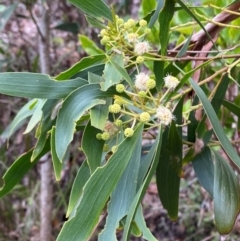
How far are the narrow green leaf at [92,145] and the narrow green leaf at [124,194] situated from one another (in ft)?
0.14

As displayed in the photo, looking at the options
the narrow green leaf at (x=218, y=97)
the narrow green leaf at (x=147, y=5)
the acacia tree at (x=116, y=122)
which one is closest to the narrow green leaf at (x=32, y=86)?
the acacia tree at (x=116, y=122)

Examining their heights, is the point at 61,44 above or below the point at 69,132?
above

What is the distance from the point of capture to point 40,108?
669 mm

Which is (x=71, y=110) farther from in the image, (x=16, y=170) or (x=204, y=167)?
(x=204, y=167)

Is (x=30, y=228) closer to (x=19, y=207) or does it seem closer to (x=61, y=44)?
(x=19, y=207)

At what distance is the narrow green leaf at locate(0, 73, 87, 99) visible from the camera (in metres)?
0.55

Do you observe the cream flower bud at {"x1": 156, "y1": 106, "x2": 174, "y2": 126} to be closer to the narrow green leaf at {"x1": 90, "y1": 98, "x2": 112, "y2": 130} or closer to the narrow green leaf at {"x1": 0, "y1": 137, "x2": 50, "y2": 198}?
the narrow green leaf at {"x1": 90, "y1": 98, "x2": 112, "y2": 130}

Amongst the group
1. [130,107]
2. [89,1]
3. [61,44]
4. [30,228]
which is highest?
[61,44]

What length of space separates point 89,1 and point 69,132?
0.19 meters

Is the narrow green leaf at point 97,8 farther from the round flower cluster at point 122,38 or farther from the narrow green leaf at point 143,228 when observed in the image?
the narrow green leaf at point 143,228

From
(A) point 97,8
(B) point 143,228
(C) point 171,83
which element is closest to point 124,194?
(B) point 143,228

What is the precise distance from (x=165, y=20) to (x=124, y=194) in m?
0.24

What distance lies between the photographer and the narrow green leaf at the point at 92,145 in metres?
0.58

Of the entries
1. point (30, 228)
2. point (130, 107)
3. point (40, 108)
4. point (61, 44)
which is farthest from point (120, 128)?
point (61, 44)
